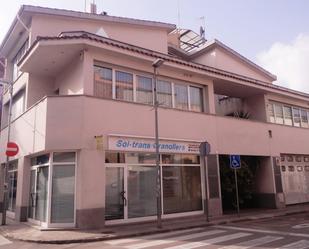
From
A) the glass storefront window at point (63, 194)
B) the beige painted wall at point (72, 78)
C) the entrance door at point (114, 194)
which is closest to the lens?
the glass storefront window at point (63, 194)

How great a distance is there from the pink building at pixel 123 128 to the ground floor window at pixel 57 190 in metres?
0.04

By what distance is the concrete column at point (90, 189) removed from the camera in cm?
1197

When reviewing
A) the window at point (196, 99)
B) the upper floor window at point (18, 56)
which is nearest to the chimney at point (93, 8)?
the upper floor window at point (18, 56)

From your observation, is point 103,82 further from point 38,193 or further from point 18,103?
point 18,103

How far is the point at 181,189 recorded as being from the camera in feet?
50.2

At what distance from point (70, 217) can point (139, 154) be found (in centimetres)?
373

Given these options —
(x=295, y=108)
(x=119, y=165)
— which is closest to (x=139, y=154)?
(x=119, y=165)

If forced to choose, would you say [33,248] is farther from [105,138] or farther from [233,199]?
[233,199]

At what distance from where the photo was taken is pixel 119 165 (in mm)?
13406

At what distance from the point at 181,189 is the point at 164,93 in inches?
177

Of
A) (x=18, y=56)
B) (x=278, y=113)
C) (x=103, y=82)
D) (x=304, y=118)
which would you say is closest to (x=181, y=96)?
(x=103, y=82)

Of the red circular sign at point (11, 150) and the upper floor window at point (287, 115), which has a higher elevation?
the upper floor window at point (287, 115)

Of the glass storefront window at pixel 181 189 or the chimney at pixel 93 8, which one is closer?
the glass storefront window at pixel 181 189

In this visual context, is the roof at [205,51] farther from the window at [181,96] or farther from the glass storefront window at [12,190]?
the glass storefront window at [12,190]
